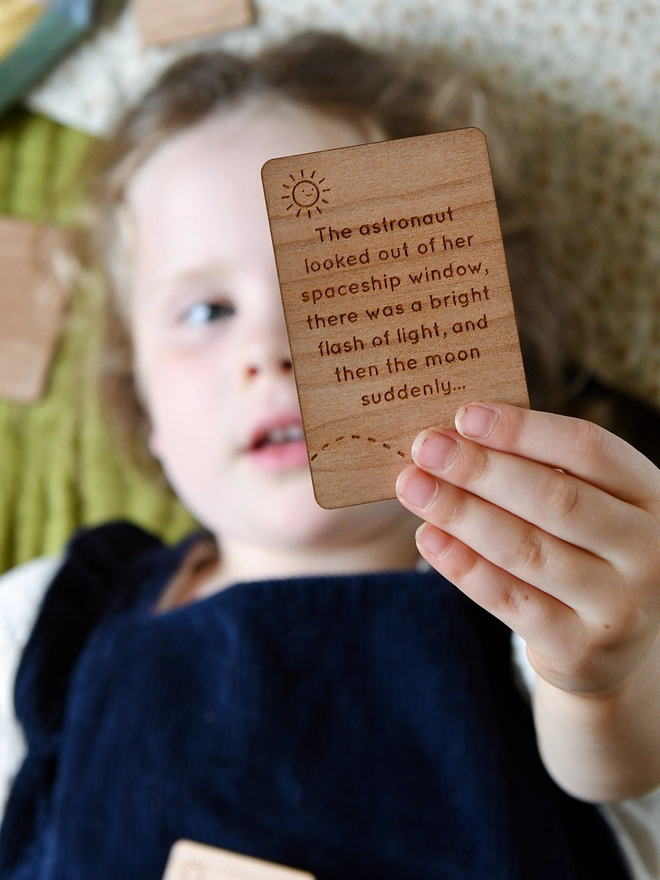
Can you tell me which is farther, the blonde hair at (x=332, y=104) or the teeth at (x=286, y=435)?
the blonde hair at (x=332, y=104)

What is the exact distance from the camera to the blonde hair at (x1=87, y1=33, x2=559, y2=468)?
1.01 meters

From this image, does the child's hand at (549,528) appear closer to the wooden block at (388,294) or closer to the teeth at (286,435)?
the wooden block at (388,294)

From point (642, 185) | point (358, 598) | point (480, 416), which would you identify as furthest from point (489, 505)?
point (642, 185)

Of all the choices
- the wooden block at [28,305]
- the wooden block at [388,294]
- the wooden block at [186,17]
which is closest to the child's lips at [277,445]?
the wooden block at [388,294]

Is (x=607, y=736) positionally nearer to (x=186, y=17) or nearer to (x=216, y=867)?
(x=216, y=867)

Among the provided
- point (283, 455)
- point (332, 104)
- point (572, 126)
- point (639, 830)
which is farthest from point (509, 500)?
point (572, 126)

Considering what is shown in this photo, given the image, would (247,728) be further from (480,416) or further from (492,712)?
(480,416)

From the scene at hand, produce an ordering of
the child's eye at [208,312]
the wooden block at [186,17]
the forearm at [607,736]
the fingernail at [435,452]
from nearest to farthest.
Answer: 1. the fingernail at [435,452]
2. the forearm at [607,736]
3. the child's eye at [208,312]
4. the wooden block at [186,17]

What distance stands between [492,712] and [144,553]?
511 mm

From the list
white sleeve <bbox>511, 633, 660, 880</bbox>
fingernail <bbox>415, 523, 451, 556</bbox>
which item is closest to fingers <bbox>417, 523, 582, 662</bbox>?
fingernail <bbox>415, 523, 451, 556</bbox>

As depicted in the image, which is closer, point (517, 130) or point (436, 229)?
point (436, 229)

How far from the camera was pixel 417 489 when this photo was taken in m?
0.51

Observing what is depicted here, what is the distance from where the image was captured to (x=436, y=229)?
1.72ft

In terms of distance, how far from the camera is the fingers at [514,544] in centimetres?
52
